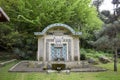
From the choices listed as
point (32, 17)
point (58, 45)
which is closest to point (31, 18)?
point (32, 17)

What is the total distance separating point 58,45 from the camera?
23.5 meters

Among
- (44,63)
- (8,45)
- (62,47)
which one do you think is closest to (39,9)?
(8,45)

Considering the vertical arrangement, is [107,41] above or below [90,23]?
below

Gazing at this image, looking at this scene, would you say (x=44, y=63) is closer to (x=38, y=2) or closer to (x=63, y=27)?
(x=63, y=27)

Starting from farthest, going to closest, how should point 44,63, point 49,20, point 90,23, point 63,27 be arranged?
1. point 90,23
2. point 49,20
3. point 63,27
4. point 44,63

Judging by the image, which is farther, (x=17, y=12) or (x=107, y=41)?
(x=17, y=12)

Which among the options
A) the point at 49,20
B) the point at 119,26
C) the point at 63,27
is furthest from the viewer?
the point at 49,20

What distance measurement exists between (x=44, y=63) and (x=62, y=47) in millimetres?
3415

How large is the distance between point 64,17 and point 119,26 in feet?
48.0

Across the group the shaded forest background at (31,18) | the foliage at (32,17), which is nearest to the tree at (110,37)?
the shaded forest background at (31,18)

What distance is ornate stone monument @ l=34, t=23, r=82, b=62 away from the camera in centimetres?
2347

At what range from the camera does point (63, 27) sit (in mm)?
23516

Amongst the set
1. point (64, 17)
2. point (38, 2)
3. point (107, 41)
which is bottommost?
point (107, 41)

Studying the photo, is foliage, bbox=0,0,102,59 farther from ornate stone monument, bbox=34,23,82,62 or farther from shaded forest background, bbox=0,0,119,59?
ornate stone monument, bbox=34,23,82,62
